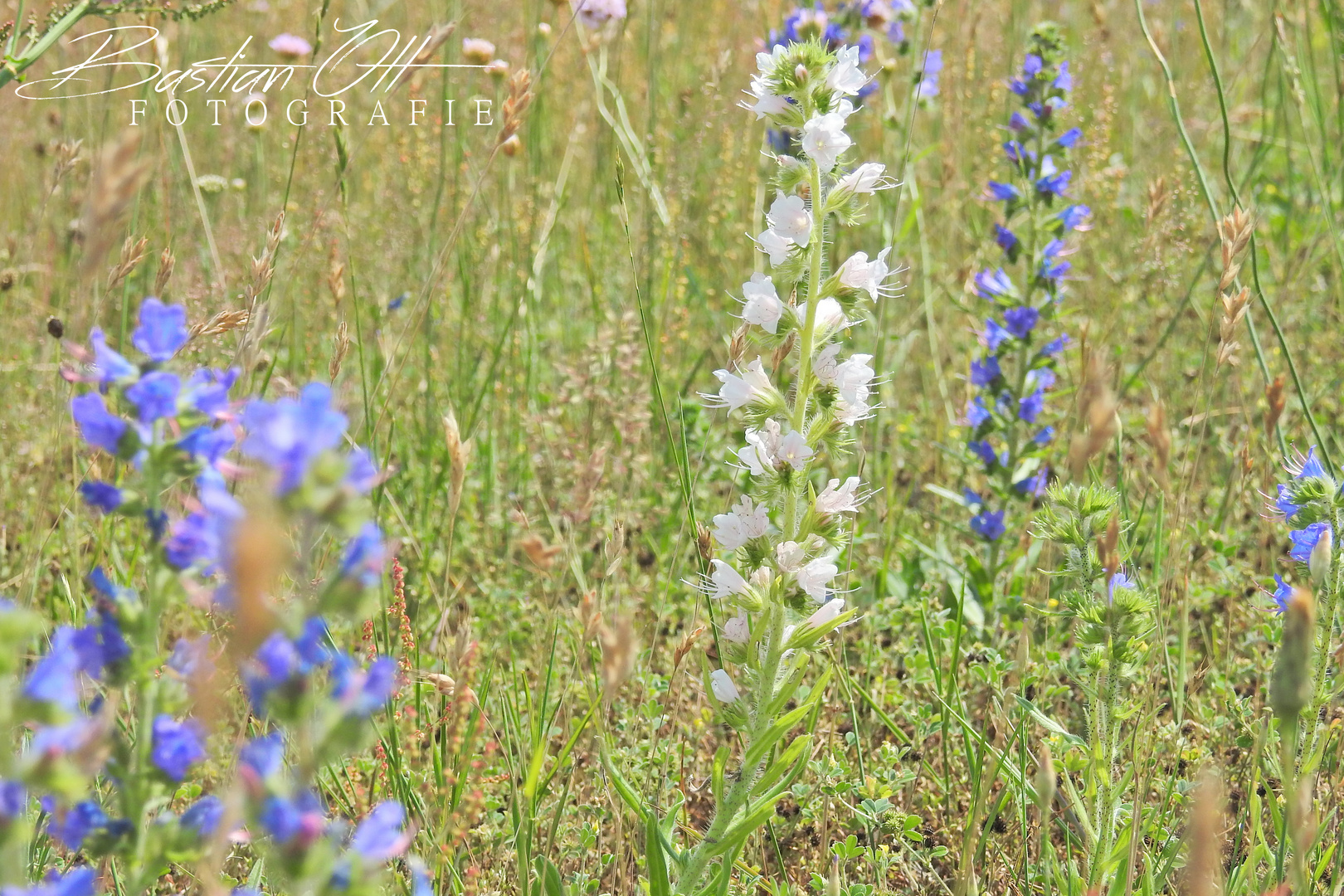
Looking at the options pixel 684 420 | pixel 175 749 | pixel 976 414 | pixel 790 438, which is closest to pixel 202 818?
pixel 175 749

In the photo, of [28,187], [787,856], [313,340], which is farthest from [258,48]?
[787,856]

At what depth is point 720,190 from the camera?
4020 millimetres

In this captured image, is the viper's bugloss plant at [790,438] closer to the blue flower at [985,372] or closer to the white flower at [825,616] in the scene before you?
the white flower at [825,616]

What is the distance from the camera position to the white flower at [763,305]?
5.99ft

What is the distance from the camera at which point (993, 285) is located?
3311 mm

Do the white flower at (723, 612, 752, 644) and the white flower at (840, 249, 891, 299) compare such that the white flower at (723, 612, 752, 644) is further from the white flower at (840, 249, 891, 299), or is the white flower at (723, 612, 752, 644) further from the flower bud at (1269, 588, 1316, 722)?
the flower bud at (1269, 588, 1316, 722)

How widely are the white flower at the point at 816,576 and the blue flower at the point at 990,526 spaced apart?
1531mm

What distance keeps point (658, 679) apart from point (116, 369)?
1586mm

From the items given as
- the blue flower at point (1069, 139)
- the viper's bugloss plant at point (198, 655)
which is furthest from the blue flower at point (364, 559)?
the blue flower at point (1069, 139)

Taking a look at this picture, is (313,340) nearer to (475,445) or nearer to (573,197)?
(475,445)

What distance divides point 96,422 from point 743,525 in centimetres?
107

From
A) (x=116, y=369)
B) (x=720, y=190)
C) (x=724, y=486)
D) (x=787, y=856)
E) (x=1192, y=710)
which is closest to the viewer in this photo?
(x=116, y=369)

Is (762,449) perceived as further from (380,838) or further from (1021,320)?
(1021,320)

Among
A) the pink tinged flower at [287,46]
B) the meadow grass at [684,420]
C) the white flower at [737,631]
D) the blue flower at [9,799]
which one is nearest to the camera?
the blue flower at [9,799]
